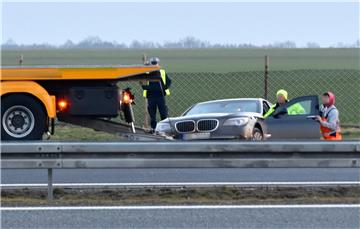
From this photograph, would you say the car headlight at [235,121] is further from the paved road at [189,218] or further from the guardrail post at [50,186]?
the paved road at [189,218]

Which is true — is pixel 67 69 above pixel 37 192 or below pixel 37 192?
above

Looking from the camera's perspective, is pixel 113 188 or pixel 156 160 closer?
pixel 156 160

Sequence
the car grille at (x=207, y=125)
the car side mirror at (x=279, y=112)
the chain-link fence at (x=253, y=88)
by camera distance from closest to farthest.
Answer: the car grille at (x=207, y=125)
the car side mirror at (x=279, y=112)
the chain-link fence at (x=253, y=88)

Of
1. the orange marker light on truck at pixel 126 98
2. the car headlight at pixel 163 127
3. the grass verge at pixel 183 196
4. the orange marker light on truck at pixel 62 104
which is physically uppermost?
the orange marker light on truck at pixel 126 98

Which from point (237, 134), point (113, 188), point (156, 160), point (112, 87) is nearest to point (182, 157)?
point (156, 160)

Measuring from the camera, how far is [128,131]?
13859mm

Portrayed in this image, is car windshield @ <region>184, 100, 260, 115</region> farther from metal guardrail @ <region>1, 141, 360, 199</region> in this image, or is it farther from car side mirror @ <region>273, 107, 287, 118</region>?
metal guardrail @ <region>1, 141, 360, 199</region>

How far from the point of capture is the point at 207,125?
15.6 metres

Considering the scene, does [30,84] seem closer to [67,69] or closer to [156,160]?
[67,69]

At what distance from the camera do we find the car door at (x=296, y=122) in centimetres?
1542

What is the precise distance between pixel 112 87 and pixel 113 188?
10.0 feet

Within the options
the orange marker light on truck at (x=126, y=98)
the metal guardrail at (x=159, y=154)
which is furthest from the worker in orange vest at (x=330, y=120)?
the metal guardrail at (x=159, y=154)

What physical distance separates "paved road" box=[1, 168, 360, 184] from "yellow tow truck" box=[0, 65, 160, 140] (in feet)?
3.43

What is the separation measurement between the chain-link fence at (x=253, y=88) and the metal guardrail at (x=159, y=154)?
12.6 meters
